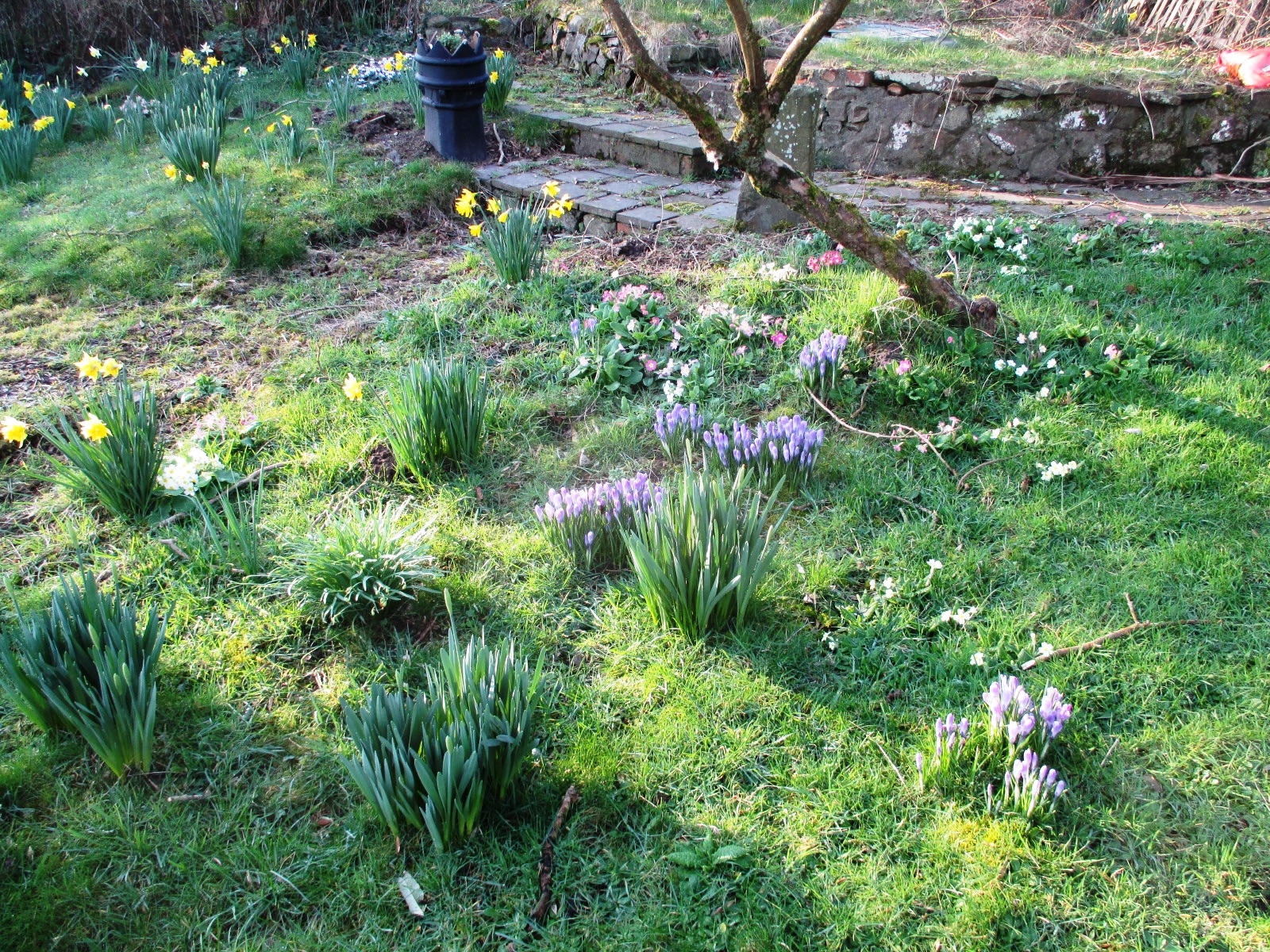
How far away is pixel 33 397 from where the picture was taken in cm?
376

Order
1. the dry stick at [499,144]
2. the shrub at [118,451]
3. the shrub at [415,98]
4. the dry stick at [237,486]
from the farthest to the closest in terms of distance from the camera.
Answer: the shrub at [415,98] → the dry stick at [499,144] → the dry stick at [237,486] → the shrub at [118,451]

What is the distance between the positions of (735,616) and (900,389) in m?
1.37

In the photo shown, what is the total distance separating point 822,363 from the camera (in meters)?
3.39

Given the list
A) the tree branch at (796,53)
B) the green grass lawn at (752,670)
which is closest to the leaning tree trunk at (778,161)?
the tree branch at (796,53)

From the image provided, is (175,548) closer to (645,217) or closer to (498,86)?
(645,217)

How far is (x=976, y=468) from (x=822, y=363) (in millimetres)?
688

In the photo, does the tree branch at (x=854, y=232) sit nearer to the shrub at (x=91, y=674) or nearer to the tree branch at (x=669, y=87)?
the tree branch at (x=669, y=87)

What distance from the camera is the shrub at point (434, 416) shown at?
3.04 meters

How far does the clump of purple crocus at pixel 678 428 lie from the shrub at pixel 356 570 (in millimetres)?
942

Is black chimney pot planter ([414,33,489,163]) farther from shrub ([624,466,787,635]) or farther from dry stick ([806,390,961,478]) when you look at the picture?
shrub ([624,466,787,635])

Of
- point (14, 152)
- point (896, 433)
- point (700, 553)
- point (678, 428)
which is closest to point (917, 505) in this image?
point (896, 433)

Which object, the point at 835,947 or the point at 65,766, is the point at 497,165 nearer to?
the point at 65,766

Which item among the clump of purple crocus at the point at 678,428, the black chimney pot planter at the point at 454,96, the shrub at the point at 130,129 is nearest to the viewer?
the clump of purple crocus at the point at 678,428

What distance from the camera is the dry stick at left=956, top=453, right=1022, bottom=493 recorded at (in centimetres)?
305
